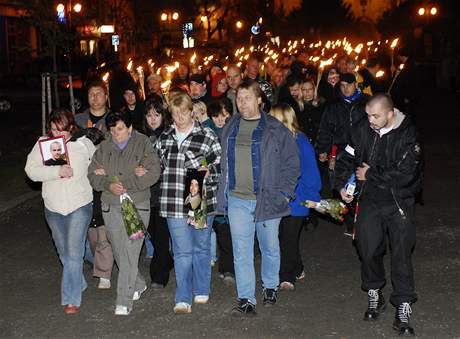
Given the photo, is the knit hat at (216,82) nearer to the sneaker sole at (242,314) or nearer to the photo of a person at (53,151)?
the photo of a person at (53,151)

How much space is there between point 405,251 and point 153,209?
2692 mm

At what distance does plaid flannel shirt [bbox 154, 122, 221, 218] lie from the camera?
6.69m

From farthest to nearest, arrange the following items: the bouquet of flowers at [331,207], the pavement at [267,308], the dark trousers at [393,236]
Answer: the bouquet of flowers at [331,207] < the pavement at [267,308] < the dark trousers at [393,236]

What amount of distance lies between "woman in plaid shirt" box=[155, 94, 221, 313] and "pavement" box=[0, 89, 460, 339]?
41 centimetres

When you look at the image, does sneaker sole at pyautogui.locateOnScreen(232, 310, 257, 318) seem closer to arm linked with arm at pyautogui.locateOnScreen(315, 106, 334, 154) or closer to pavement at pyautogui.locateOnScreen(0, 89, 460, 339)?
pavement at pyautogui.locateOnScreen(0, 89, 460, 339)

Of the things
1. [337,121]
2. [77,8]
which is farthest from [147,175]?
[77,8]

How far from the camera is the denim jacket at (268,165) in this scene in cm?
651

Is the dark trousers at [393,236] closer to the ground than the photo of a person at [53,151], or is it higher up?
closer to the ground

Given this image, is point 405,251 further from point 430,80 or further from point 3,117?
point 430,80

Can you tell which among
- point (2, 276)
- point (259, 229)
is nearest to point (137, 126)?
point (2, 276)

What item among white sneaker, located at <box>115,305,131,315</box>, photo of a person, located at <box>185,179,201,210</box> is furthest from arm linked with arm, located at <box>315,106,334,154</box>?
white sneaker, located at <box>115,305,131,315</box>

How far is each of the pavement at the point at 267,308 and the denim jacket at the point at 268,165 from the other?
95 centimetres

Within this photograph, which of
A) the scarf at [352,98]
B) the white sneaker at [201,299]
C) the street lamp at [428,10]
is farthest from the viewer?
the street lamp at [428,10]

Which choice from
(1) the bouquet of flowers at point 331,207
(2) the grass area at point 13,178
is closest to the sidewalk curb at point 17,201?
(2) the grass area at point 13,178
